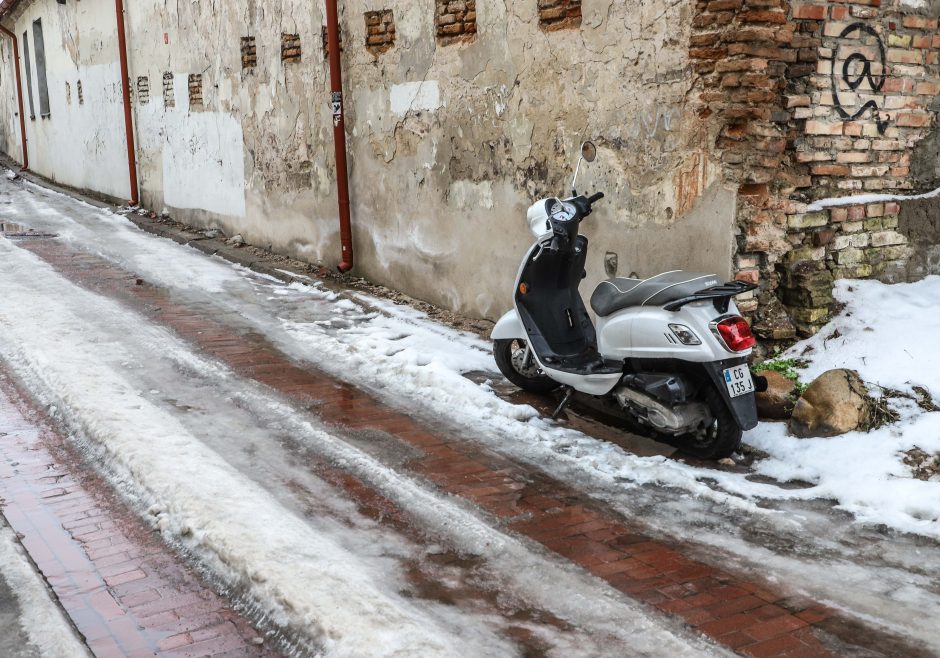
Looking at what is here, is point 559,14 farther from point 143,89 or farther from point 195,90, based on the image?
point 143,89

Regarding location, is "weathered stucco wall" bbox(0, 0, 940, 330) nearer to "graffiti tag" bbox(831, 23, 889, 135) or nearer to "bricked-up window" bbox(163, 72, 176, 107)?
"graffiti tag" bbox(831, 23, 889, 135)

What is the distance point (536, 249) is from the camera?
611cm

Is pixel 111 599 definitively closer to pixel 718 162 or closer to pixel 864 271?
pixel 718 162

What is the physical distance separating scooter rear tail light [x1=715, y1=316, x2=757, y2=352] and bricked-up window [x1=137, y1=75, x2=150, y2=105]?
41.6 feet

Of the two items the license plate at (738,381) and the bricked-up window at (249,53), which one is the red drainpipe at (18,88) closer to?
the bricked-up window at (249,53)

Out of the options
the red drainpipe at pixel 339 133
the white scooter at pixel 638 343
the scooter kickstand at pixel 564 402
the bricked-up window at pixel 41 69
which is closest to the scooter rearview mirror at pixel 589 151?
the white scooter at pixel 638 343

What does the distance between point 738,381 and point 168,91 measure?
1178 cm

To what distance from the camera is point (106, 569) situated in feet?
12.7

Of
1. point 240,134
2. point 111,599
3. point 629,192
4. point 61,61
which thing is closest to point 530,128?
point 629,192

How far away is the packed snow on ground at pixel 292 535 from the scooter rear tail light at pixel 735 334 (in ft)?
5.55

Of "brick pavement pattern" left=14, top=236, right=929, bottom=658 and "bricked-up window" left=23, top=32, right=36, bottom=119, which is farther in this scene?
"bricked-up window" left=23, top=32, right=36, bottom=119

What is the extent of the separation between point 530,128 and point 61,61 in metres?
16.4

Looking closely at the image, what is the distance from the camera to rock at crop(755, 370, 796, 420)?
217 inches

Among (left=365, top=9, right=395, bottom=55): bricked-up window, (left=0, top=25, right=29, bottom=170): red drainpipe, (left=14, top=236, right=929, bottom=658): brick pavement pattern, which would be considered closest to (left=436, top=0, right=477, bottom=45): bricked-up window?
(left=365, top=9, right=395, bottom=55): bricked-up window
